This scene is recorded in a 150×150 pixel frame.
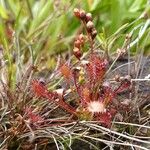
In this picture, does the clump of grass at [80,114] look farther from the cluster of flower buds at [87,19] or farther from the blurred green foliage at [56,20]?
the blurred green foliage at [56,20]

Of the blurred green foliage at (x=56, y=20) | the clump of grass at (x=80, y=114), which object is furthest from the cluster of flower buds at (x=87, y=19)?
the blurred green foliage at (x=56, y=20)

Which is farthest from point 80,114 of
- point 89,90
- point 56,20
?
point 56,20

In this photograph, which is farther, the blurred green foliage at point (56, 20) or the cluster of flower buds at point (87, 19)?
the blurred green foliage at point (56, 20)

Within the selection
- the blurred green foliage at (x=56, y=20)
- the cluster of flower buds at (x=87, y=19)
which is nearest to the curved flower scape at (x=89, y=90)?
the cluster of flower buds at (x=87, y=19)

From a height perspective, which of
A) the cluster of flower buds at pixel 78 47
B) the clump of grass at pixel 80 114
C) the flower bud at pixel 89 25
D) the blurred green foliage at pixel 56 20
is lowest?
the clump of grass at pixel 80 114

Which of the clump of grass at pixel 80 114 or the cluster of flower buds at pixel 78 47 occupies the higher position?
the cluster of flower buds at pixel 78 47

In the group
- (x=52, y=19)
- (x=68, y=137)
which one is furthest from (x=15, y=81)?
(x=52, y=19)

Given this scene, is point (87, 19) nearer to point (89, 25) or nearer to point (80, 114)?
point (89, 25)

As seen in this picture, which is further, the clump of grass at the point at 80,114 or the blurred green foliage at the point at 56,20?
the blurred green foliage at the point at 56,20

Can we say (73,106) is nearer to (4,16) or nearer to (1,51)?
(1,51)

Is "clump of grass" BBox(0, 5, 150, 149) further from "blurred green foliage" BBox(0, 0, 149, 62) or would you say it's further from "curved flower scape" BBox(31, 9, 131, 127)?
"blurred green foliage" BBox(0, 0, 149, 62)

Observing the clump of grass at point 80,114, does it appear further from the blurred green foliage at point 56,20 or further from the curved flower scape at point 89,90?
the blurred green foliage at point 56,20
